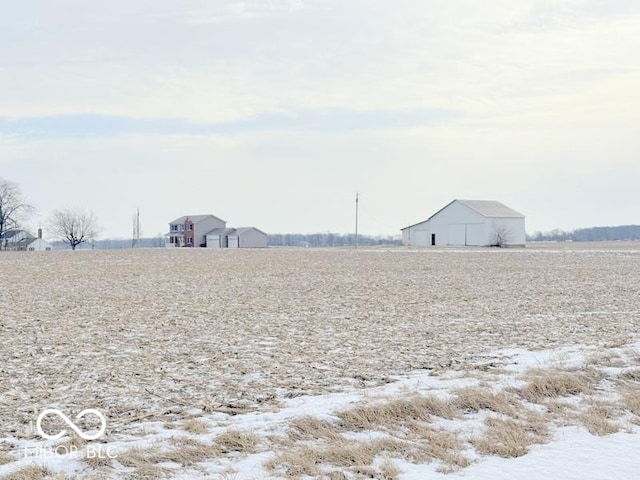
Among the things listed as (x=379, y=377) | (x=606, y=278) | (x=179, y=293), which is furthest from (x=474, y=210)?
(x=379, y=377)

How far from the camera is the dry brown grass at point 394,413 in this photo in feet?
24.1

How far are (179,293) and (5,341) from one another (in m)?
11.1

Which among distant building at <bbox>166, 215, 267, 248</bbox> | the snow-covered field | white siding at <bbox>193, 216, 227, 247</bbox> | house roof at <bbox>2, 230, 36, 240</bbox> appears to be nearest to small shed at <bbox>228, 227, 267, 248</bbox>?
distant building at <bbox>166, 215, 267, 248</bbox>

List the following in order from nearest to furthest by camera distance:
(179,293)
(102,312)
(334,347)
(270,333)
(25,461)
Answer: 1. (25,461)
2. (334,347)
3. (270,333)
4. (102,312)
5. (179,293)

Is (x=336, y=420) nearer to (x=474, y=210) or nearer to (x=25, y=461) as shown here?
(x=25, y=461)

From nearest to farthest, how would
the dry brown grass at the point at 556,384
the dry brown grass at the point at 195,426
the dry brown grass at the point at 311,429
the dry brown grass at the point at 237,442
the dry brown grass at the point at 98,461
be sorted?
the dry brown grass at the point at 98,461
the dry brown grass at the point at 237,442
the dry brown grass at the point at 311,429
the dry brown grass at the point at 195,426
the dry brown grass at the point at 556,384

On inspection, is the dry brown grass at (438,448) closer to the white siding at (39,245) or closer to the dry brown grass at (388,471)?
the dry brown grass at (388,471)

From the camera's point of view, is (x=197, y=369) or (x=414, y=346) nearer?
(x=197, y=369)

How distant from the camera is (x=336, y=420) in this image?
24.4 ft

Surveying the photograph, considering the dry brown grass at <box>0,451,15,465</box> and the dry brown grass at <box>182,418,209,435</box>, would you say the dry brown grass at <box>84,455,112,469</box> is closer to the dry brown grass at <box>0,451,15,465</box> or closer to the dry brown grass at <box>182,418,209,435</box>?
the dry brown grass at <box>0,451,15,465</box>

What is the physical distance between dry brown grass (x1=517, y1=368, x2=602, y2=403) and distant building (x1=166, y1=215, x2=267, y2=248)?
12095cm

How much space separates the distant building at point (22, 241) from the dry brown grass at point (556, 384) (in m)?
123

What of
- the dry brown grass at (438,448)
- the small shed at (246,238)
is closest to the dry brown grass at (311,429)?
the dry brown grass at (438,448)

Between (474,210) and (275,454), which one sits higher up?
(474,210)
